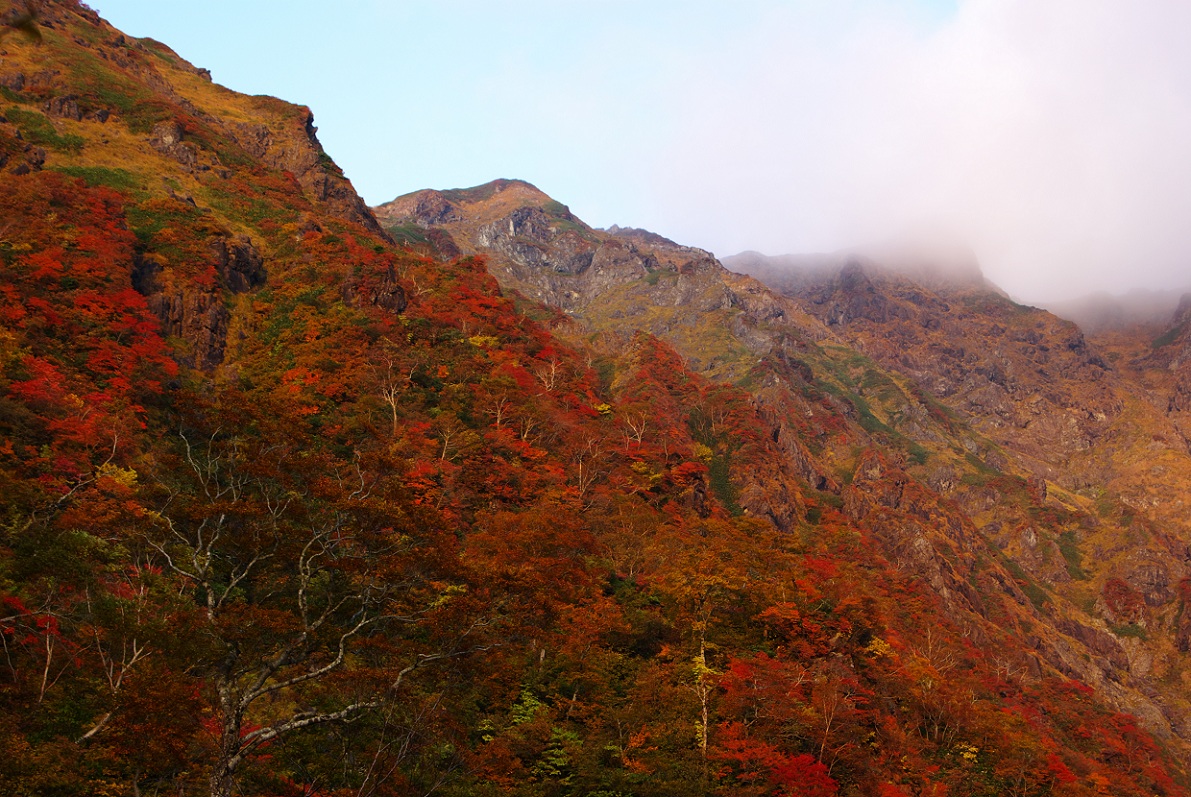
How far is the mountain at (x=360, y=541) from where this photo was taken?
72.3ft

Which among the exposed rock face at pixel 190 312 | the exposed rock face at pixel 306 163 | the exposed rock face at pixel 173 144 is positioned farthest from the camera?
the exposed rock face at pixel 306 163

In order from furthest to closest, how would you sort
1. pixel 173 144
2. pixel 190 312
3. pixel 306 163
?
pixel 306 163 < pixel 173 144 < pixel 190 312

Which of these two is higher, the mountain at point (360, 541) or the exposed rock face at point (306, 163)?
the exposed rock face at point (306, 163)

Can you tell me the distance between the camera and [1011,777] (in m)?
53.3

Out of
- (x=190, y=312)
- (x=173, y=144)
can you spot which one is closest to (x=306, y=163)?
(x=173, y=144)

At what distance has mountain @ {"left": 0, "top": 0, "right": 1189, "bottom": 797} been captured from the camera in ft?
72.3

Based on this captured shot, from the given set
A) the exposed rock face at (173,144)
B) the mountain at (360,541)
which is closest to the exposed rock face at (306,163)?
the mountain at (360,541)

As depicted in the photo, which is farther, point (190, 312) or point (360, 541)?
point (190, 312)

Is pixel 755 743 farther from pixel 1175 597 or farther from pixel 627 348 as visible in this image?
pixel 1175 597

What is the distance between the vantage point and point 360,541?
987 inches

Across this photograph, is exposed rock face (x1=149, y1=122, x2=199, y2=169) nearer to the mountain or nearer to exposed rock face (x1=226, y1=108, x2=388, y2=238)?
the mountain

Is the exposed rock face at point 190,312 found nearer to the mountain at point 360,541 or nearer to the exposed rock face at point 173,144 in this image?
the mountain at point 360,541

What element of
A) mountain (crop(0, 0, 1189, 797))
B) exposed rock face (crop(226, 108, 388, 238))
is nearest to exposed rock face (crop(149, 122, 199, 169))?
mountain (crop(0, 0, 1189, 797))

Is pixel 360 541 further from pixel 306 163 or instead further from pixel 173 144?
pixel 306 163
